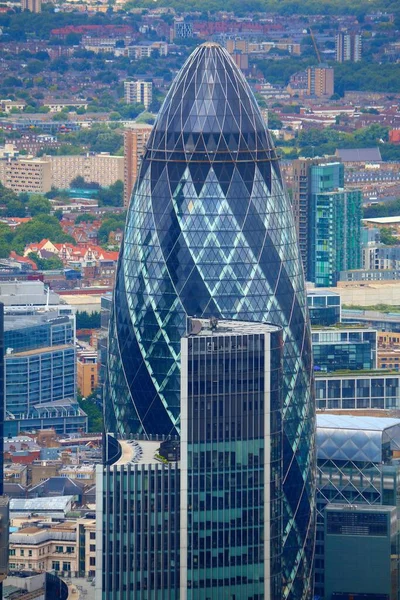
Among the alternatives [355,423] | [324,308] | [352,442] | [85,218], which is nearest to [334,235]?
[85,218]

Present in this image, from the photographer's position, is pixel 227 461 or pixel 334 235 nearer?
pixel 227 461

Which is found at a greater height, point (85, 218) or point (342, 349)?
point (85, 218)

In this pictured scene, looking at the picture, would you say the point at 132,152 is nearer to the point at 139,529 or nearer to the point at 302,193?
the point at 302,193

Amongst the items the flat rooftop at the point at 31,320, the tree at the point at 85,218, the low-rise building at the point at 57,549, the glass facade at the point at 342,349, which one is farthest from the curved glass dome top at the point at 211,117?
the tree at the point at 85,218

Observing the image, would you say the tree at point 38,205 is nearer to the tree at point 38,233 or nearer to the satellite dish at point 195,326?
the tree at point 38,233

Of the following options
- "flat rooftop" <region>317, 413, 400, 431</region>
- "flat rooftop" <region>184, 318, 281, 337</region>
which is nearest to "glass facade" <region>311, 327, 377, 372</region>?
"flat rooftop" <region>317, 413, 400, 431</region>

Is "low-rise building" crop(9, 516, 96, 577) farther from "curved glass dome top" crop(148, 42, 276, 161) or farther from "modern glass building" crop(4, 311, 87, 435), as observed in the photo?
"modern glass building" crop(4, 311, 87, 435)
